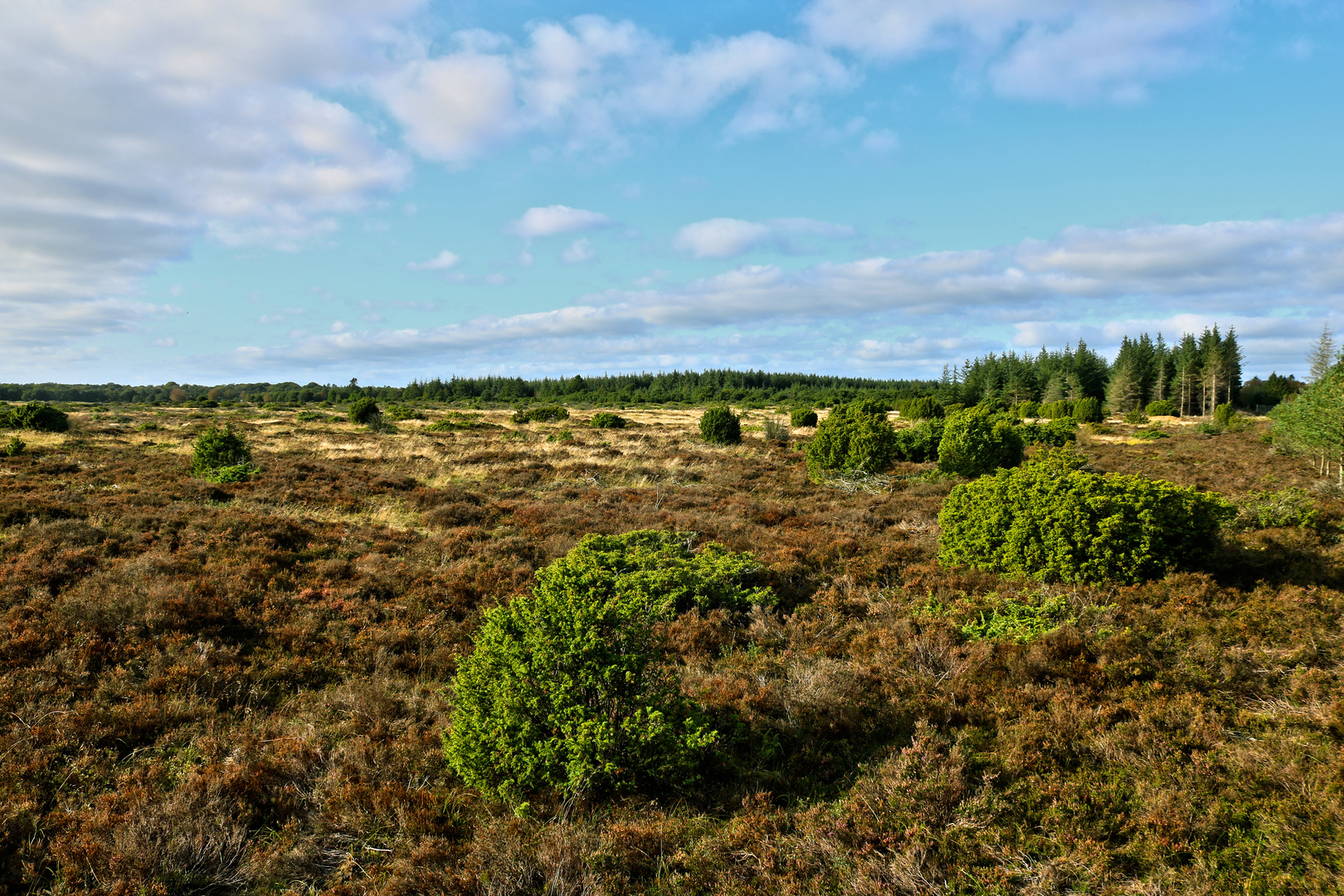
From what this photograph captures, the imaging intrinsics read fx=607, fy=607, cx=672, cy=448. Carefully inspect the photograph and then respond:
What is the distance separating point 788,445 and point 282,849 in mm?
28752

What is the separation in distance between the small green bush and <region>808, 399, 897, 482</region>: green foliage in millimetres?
45218

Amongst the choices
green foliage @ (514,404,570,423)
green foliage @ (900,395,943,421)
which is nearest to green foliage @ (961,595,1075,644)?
green foliage @ (900,395,943,421)

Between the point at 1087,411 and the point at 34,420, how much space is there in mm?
71505

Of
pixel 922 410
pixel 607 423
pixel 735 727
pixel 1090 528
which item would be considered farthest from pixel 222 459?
pixel 922 410

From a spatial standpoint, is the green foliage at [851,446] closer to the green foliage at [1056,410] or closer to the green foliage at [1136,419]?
the green foliage at [1056,410]

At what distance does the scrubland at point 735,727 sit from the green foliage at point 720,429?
20.5 m

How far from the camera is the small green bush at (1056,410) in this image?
2233 inches

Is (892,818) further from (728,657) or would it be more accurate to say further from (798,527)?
(798,527)

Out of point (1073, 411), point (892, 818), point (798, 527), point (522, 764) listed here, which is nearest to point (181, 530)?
point (522, 764)

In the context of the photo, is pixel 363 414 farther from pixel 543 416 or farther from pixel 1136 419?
pixel 1136 419

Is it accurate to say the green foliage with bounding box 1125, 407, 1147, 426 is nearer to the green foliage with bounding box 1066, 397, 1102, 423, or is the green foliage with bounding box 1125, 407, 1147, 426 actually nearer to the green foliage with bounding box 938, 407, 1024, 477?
the green foliage with bounding box 1066, 397, 1102, 423

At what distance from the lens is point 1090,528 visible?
7867 mm

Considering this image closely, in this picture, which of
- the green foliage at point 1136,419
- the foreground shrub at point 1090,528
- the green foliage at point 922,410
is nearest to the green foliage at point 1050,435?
the foreground shrub at point 1090,528

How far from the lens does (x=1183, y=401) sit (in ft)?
232
